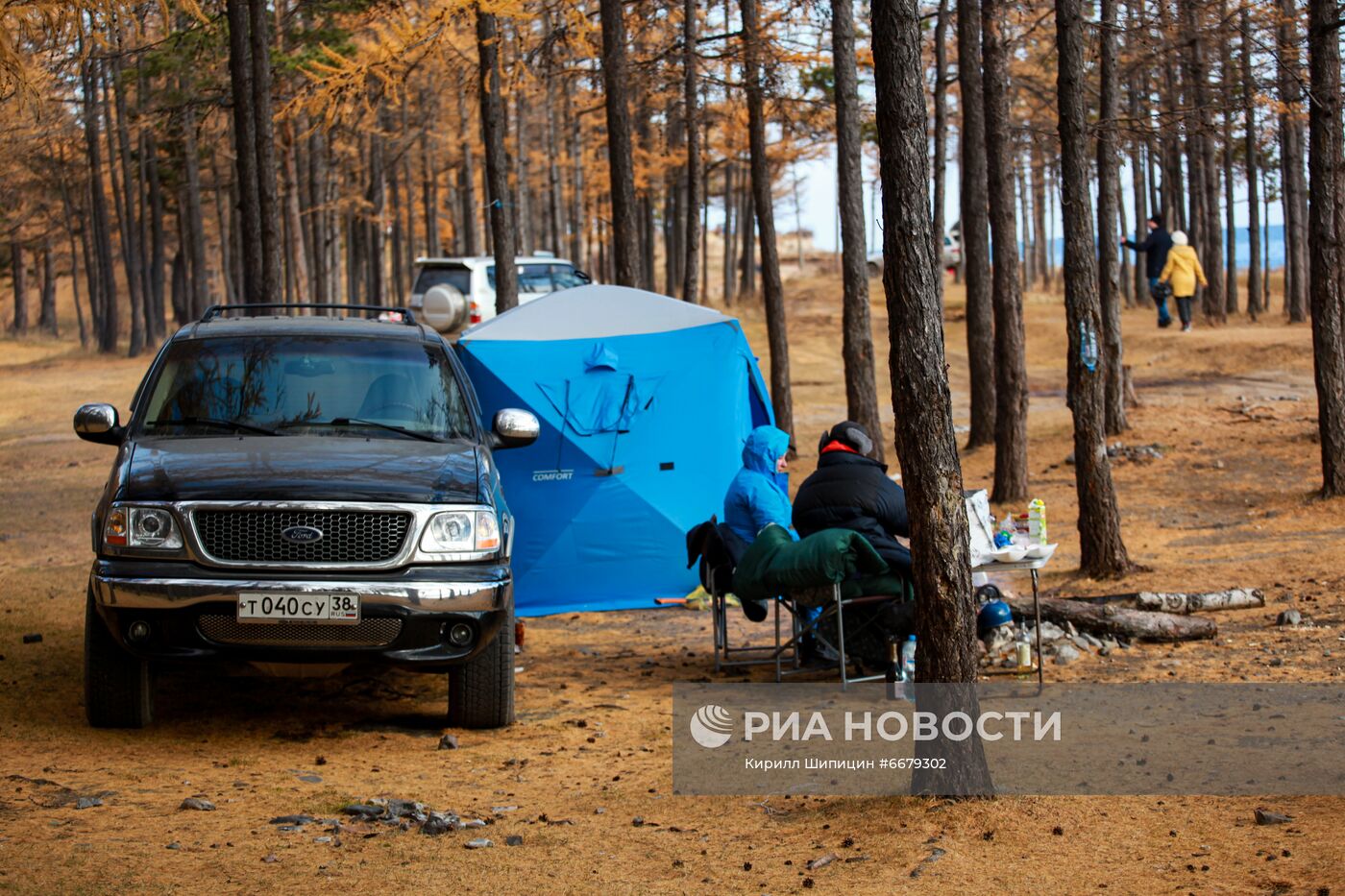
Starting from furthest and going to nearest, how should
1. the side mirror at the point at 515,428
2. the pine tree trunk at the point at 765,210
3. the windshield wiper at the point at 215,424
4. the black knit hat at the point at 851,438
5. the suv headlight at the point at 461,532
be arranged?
the pine tree trunk at the point at 765,210, the black knit hat at the point at 851,438, the side mirror at the point at 515,428, the windshield wiper at the point at 215,424, the suv headlight at the point at 461,532

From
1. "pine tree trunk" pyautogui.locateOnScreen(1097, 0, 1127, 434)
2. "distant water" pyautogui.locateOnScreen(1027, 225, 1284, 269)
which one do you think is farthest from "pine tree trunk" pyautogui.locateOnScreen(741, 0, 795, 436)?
"distant water" pyautogui.locateOnScreen(1027, 225, 1284, 269)

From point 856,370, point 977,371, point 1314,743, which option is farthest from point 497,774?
point 977,371

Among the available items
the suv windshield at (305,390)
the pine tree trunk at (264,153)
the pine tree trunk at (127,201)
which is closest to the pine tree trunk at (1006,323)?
the pine tree trunk at (264,153)

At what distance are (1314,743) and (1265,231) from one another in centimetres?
3952

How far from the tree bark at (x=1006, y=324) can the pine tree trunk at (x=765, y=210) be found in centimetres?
365

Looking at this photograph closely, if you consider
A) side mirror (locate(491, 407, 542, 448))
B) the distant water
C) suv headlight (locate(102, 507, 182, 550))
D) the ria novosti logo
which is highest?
the distant water

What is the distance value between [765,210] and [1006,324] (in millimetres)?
4645

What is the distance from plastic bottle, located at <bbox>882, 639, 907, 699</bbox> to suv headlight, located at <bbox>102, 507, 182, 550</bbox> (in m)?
3.99

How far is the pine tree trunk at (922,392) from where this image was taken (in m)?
5.61

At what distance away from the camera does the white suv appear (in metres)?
27.5

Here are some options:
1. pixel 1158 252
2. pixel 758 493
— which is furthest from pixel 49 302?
pixel 758 493

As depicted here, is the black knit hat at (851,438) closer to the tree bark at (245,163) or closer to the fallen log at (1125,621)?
the fallen log at (1125,621)

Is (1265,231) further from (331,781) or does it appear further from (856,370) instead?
(331,781)

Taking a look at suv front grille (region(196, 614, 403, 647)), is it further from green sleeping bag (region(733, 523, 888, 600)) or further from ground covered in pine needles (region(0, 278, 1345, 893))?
green sleeping bag (region(733, 523, 888, 600))
